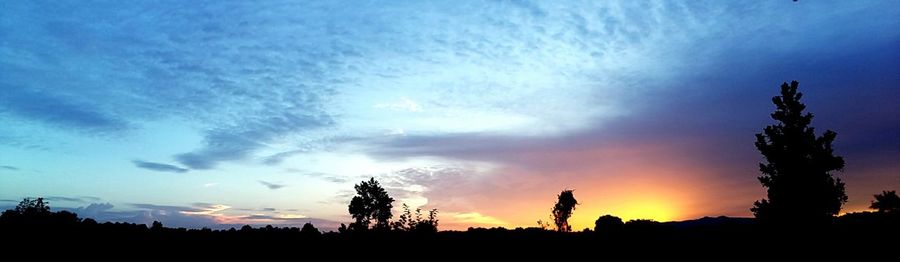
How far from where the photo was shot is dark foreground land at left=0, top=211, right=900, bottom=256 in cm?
1028

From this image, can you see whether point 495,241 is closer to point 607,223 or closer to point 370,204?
point 607,223

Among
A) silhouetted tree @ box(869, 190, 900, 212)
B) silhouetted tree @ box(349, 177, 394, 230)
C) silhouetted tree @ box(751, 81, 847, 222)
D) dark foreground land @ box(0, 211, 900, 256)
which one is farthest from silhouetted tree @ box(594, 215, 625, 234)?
silhouetted tree @ box(349, 177, 394, 230)

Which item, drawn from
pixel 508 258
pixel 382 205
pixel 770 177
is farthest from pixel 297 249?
pixel 382 205

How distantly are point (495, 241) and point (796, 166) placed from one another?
41.2 m

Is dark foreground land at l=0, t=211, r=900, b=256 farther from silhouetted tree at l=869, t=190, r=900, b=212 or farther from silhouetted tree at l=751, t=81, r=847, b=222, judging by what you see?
silhouetted tree at l=751, t=81, r=847, b=222

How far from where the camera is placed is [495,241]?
43.0 feet

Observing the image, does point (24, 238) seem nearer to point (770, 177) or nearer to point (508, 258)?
point (508, 258)

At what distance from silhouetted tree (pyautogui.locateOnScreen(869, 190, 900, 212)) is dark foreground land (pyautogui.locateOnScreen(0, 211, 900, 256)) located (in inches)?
47.6

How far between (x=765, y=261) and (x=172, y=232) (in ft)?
49.7

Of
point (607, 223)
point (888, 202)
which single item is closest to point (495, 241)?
point (607, 223)

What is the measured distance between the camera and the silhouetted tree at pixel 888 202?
13257mm

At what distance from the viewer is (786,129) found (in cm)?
4394

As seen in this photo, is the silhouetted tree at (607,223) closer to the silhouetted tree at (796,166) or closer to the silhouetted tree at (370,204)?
the silhouetted tree at (796,166)

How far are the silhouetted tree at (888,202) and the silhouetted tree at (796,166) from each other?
94.2 feet
